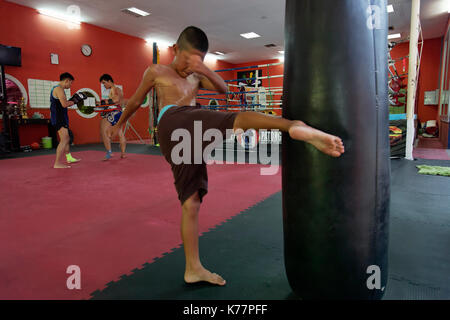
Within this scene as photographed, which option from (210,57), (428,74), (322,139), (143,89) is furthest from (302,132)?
(210,57)

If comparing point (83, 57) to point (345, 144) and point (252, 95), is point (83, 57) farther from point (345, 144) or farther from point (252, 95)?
point (345, 144)

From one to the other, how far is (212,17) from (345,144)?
8.26 metres

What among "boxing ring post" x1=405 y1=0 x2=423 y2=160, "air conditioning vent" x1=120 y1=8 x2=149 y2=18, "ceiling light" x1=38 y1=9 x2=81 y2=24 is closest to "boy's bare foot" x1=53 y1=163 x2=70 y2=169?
"air conditioning vent" x1=120 y1=8 x2=149 y2=18

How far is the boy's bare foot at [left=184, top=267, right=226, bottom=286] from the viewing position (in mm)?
1398

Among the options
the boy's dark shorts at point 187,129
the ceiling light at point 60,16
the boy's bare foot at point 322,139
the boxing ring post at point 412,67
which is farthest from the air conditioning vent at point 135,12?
the boy's bare foot at point 322,139

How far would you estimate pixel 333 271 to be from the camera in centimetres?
108

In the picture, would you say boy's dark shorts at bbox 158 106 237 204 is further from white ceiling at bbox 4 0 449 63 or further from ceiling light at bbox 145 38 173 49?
ceiling light at bbox 145 38 173 49

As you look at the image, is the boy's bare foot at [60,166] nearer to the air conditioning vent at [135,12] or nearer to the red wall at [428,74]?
the air conditioning vent at [135,12]

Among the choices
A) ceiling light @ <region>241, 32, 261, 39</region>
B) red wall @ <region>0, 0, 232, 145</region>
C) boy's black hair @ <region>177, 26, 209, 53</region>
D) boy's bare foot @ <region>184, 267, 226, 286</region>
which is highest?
ceiling light @ <region>241, 32, 261, 39</region>

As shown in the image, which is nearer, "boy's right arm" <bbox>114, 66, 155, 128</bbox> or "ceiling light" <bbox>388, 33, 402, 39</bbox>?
"boy's right arm" <bbox>114, 66, 155, 128</bbox>

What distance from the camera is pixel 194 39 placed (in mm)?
1356

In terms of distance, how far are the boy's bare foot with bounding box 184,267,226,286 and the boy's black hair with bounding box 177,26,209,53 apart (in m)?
1.07

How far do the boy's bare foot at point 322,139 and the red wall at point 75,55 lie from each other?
836 cm
